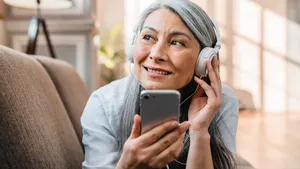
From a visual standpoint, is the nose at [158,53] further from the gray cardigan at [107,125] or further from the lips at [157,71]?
the gray cardigan at [107,125]

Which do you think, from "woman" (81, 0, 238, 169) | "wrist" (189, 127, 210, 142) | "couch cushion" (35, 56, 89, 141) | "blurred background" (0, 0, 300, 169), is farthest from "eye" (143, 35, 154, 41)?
"blurred background" (0, 0, 300, 169)

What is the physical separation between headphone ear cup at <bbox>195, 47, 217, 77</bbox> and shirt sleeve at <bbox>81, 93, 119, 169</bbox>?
0.24 m

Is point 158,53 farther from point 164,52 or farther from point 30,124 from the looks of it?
point 30,124

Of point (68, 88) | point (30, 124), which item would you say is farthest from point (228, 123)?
point (68, 88)

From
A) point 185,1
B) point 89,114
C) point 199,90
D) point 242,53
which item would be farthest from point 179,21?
point 242,53

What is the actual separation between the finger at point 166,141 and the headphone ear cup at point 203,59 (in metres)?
0.21

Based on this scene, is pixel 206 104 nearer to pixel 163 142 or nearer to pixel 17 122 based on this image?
pixel 163 142

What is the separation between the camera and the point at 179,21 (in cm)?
84

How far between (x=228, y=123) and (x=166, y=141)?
37cm

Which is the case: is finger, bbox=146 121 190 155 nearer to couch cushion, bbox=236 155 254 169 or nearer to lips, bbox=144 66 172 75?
lips, bbox=144 66 172 75

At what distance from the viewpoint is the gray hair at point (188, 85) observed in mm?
853

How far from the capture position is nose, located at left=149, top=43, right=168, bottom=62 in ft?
2.66

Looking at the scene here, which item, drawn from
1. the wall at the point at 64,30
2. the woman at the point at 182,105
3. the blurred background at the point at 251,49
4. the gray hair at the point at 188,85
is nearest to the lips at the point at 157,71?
the woman at the point at 182,105

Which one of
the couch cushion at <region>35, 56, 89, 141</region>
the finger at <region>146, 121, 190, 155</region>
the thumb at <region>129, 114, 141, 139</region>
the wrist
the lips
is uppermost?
the lips
